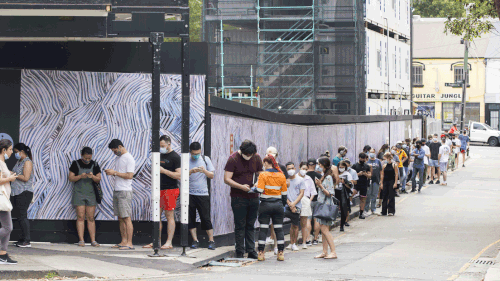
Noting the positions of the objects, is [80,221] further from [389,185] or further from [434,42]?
[434,42]

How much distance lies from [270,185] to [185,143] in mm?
1617

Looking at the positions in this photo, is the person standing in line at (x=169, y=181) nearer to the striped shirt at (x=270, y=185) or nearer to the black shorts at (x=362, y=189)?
the striped shirt at (x=270, y=185)

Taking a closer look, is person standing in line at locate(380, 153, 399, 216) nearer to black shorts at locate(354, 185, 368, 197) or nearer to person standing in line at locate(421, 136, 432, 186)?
black shorts at locate(354, 185, 368, 197)

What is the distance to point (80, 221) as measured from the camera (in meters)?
11.8

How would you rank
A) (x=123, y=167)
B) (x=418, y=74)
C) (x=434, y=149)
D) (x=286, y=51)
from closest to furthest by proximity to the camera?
(x=123, y=167)
(x=434, y=149)
(x=286, y=51)
(x=418, y=74)

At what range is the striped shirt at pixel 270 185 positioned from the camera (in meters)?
11.3

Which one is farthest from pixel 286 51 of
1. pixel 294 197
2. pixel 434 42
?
pixel 434 42

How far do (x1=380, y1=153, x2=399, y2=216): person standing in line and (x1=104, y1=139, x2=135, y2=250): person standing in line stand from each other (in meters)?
9.26

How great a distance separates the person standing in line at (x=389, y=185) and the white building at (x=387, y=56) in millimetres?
13151

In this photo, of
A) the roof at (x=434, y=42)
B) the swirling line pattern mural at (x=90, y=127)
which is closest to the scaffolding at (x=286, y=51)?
the swirling line pattern mural at (x=90, y=127)

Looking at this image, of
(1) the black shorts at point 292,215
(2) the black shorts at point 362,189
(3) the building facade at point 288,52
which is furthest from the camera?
(3) the building facade at point 288,52

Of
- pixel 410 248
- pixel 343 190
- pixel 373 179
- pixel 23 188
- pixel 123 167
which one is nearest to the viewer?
pixel 23 188

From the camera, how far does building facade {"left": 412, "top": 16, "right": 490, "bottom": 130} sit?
58.8 meters

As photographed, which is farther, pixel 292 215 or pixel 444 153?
pixel 444 153
